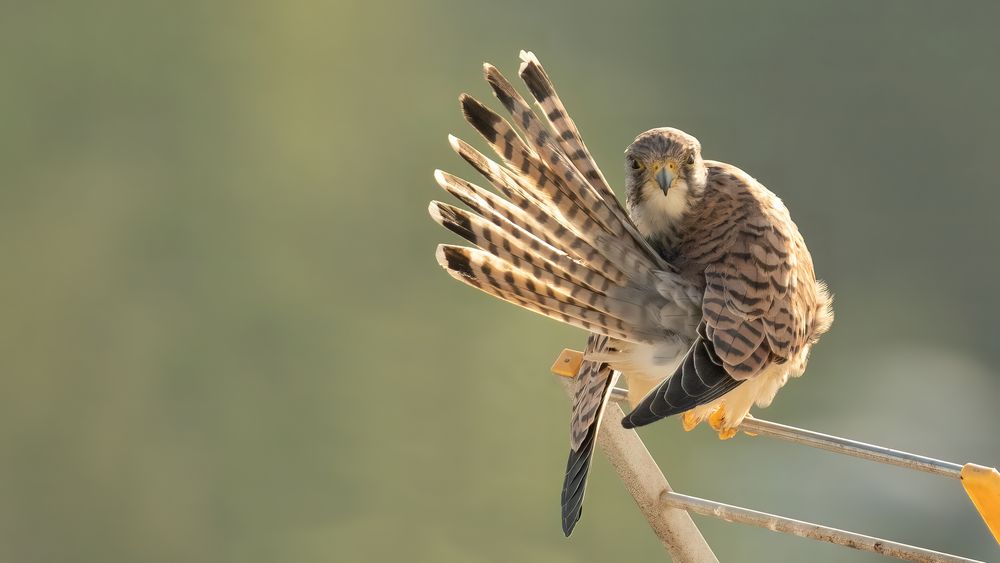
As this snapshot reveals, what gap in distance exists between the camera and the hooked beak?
189 centimetres

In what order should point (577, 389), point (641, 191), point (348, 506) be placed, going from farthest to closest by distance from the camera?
point (348, 506) < point (641, 191) < point (577, 389)

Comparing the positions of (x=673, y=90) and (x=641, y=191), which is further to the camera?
(x=673, y=90)

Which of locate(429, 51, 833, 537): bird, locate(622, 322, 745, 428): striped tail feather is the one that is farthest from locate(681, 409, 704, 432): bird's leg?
locate(622, 322, 745, 428): striped tail feather

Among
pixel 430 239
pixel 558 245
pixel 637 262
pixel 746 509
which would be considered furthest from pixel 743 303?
pixel 430 239

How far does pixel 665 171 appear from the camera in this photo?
189cm

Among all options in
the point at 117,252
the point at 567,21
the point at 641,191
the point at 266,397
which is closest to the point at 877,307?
the point at 567,21

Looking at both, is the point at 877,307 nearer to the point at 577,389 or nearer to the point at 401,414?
the point at 401,414

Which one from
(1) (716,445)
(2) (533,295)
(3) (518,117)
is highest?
(3) (518,117)

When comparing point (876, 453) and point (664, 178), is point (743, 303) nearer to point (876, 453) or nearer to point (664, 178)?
point (664, 178)

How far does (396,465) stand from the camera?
16.5 feet

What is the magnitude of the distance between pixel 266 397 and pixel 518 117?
3.66 m

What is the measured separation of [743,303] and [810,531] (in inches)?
16.2

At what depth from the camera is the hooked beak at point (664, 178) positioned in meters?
1.89

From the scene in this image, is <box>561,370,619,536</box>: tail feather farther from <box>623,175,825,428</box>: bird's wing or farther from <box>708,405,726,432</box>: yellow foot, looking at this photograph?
<box>708,405,726,432</box>: yellow foot
